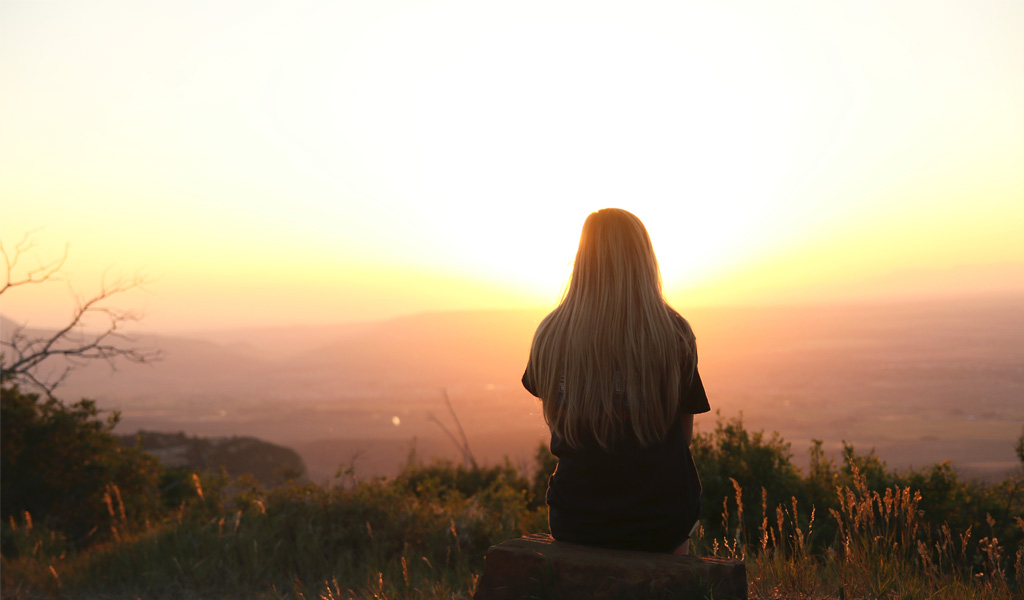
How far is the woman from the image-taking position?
2895mm

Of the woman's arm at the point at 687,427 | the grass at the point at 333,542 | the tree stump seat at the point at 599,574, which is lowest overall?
the grass at the point at 333,542

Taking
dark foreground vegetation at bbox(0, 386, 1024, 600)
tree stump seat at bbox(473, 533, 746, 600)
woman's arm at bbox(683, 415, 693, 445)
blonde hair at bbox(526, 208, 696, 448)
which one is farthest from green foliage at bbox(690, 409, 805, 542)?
blonde hair at bbox(526, 208, 696, 448)

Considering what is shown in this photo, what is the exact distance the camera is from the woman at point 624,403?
9.50 feet

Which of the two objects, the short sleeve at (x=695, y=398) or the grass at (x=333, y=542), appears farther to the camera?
the grass at (x=333, y=542)

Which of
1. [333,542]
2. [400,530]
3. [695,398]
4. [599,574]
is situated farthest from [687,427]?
[333,542]

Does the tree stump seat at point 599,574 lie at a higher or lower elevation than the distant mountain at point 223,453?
higher

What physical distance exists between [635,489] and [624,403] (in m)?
0.40

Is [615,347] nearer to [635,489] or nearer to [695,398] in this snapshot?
[695,398]

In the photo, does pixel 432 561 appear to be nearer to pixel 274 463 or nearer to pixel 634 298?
pixel 634 298

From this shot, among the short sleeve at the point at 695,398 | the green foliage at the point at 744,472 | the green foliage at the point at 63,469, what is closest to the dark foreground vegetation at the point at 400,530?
the green foliage at the point at 744,472

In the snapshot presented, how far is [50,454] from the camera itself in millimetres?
9859

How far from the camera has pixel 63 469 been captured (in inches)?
389

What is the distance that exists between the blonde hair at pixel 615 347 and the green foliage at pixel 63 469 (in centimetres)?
936

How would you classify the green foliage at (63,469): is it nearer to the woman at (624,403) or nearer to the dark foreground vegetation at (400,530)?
the dark foreground vegetation at (400,530)
